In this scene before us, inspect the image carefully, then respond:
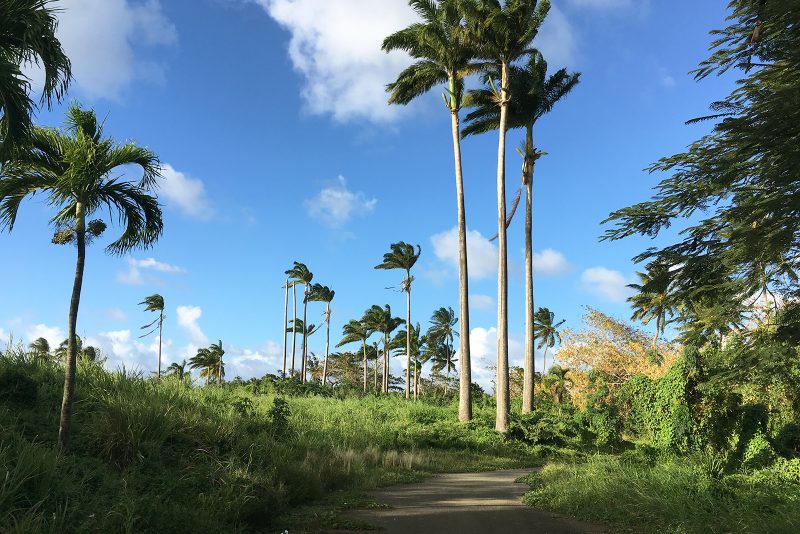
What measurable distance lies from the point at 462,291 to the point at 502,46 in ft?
40.5

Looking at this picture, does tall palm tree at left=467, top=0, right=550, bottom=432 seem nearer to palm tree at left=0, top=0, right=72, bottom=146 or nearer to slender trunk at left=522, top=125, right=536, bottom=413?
slender trunk at left=522, top=125, right=536, bottom=413

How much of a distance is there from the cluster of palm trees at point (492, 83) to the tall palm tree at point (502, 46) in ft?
0.15

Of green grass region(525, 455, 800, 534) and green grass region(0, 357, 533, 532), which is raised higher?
green grass region(0, 357, 533, 532)

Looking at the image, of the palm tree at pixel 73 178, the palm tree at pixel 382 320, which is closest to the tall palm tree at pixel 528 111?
the palm tree at pixel 73 178

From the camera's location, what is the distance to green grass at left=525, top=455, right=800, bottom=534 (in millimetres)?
6906

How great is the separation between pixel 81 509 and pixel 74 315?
174 inches

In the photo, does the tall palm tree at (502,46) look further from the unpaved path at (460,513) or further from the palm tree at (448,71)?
the unpaved path at (460,513)

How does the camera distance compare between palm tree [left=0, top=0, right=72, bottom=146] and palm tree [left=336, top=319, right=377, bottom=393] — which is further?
palm tree [left=336, top=319, right=377, bottom=393]

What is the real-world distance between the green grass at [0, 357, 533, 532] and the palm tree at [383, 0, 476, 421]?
33.3ft

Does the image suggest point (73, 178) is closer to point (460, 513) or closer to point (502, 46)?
point (460, 513)

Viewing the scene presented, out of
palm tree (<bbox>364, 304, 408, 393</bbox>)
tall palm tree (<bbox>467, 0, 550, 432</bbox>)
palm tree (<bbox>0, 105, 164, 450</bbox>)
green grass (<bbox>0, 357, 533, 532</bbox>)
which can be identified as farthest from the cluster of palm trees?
palm tree (<bbox>364, 304, 408, 393</bbox>)

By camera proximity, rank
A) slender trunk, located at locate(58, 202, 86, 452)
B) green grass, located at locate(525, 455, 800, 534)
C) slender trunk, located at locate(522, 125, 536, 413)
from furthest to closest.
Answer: slender trunk, located at locate(522, 125, 536, 413) → slender trunk, located at locate(58, 202, 86, 452) → green grass, located at locate(525, 455, 800, 534)

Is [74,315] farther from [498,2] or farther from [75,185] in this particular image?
[498,2]

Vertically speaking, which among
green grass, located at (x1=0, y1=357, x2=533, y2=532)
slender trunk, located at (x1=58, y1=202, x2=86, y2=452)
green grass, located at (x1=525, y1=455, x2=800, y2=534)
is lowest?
green grass, located at (x1=525, y1=455, x2=800, y2=534)
